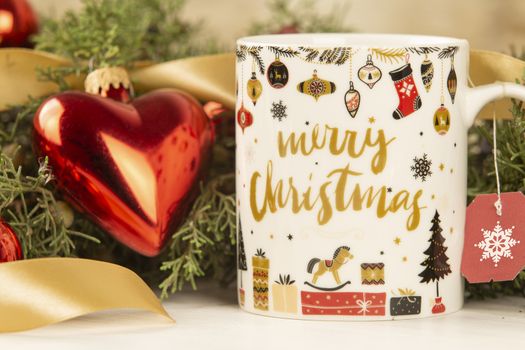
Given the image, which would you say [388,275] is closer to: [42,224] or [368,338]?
[368,338]

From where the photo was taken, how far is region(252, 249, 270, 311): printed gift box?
79cm

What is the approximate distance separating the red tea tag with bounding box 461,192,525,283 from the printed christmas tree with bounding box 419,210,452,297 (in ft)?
0.08

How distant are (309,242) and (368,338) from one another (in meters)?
0.09

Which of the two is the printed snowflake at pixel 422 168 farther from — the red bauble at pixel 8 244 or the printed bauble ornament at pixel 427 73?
the red bauble at pixel 8 244

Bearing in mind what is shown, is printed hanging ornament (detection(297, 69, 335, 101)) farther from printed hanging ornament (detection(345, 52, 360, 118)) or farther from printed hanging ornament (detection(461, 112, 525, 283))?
printed hanging ornament (detection(461, 112, 525, 283))

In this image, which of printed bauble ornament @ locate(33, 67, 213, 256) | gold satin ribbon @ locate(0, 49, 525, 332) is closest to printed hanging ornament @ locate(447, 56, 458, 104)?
gold satin ribbon @ locate(0, 49, 525, 332)

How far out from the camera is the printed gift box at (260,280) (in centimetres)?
79

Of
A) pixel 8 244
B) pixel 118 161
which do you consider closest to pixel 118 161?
pixel 118 161

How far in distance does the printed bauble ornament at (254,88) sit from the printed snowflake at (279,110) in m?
0.02

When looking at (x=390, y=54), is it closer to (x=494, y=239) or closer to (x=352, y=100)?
(x=352, y=100)

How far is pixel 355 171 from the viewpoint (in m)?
0.75

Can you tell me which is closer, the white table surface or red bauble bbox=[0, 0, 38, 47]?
the white table surface

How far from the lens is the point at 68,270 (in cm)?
76

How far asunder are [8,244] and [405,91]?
34cm
